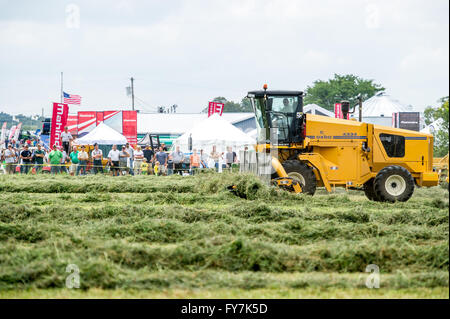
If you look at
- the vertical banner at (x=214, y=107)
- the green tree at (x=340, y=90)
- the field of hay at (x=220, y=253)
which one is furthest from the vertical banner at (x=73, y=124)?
the green tree at (x=340, y=90)

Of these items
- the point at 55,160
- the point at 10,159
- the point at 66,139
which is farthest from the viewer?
the point at 66,139

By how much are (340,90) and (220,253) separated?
80.9 m

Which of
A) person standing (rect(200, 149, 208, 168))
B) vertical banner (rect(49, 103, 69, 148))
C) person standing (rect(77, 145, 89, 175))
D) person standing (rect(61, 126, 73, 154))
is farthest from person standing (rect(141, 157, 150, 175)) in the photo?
vertical banner (rect(49, 103, 69, 148))

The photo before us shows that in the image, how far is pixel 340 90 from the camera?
85500mm

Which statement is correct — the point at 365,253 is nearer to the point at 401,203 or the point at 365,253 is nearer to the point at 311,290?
the point at 311,290

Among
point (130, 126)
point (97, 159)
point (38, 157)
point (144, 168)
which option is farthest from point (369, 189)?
point (130, 126)

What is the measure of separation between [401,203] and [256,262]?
804cm

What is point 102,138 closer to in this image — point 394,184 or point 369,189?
point 369,189

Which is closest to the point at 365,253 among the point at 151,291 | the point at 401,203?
the point at 151,291

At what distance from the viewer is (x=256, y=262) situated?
264 inches

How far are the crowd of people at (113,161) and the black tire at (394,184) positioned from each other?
951 cm

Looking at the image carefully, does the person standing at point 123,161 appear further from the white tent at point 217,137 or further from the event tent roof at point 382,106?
the event tent roof at point 382,106

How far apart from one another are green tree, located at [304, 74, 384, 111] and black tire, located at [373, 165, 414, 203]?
228 feet
